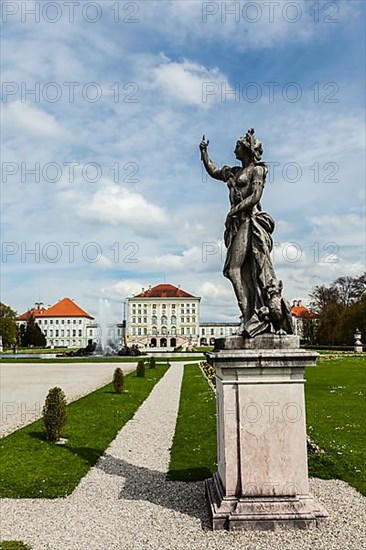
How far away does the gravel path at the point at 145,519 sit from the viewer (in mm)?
5082

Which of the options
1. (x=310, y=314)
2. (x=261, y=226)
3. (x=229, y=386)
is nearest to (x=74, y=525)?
(x=229, y=386)

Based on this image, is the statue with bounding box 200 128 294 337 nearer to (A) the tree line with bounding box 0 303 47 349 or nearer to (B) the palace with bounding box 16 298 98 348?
(A) the tree line with bounding box 0 303 47 349

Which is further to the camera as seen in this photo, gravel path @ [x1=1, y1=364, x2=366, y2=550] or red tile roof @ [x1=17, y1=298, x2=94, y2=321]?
red tile roof @ [x1=17, y1=298, x2=94, y2=321]

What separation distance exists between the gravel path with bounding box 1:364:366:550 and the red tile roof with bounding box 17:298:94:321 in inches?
4550

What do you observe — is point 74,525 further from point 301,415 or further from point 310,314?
point 310,314

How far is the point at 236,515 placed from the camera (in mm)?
5406

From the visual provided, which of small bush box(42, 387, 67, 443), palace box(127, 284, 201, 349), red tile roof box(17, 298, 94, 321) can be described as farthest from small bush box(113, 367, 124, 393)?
red tile roof box(17, 298, 94, 321)

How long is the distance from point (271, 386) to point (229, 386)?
1.47 ft

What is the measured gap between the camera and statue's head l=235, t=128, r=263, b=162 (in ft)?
20.8

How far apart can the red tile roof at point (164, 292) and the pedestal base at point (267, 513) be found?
110 metres

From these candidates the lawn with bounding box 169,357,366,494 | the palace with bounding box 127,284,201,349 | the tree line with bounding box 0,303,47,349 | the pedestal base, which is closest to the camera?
the pedestal base

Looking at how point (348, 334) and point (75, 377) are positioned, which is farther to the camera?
point (348, 334)

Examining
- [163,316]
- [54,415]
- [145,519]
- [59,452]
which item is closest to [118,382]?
[54,415]

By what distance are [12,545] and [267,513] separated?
2.49m
